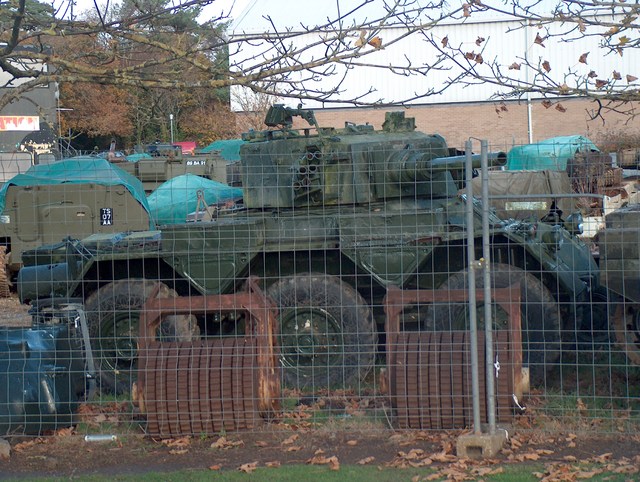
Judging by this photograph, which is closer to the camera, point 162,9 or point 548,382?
point 162,9

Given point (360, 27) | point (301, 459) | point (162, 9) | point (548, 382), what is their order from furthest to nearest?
point (548, 382) → point (301, 459) → point (162, 9) → point (360, 27)

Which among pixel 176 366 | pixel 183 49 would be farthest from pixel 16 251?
pixel 183 49

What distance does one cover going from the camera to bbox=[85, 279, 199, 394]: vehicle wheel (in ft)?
30.5

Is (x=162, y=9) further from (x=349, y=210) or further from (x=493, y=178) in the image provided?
(x=493, y=178)

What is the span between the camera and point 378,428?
7.38 metres

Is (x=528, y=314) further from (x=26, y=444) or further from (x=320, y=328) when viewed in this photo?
(x=26, y=444)

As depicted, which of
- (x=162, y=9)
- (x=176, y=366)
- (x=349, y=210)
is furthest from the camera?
(x=349, y=210)

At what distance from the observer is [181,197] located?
1823 centimetres

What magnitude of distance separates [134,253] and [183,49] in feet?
12.8

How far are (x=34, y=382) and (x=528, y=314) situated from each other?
4.42 meters

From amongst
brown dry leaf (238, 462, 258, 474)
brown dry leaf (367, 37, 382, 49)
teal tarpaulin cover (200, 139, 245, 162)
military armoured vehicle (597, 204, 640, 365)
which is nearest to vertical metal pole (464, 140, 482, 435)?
brown dry leaf (367, 37, 382, 49)

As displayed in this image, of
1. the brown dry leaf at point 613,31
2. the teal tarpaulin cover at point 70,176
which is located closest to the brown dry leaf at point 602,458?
the brown dry leaf at point 613,31

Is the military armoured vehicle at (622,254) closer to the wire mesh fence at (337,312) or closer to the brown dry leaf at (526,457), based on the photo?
the wire mesh fence at (337,312)

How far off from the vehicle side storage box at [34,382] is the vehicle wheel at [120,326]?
5.05ft
